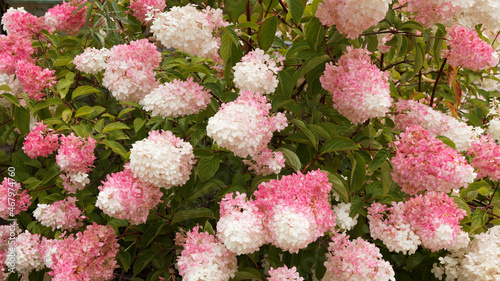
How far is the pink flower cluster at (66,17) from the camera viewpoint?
2219 mm

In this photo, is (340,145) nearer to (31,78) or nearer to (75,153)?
(75,153)

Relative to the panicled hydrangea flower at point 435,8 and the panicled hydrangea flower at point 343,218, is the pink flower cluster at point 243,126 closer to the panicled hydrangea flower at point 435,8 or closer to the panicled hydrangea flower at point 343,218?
the panicled hydrangea flower at point 343,218

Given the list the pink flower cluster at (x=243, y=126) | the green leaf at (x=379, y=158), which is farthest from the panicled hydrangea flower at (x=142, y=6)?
the green leaf at (x=379, y=158)

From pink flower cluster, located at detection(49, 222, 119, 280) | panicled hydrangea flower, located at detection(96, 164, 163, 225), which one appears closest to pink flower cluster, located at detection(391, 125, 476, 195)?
panicled hydrangea flower, located at detection(96, 164, 163, 225)

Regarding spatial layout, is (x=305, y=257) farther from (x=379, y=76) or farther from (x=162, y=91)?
(x=162, y=91)

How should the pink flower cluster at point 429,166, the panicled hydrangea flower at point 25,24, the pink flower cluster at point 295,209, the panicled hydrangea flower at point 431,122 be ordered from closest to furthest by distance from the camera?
1. the pink flower cluster at point 295,209
2. the pink flower cluster at point 429,166
3. the panicled hydrangea flower at point 431,122
4. the panicled hydrangea flower at point 25,24

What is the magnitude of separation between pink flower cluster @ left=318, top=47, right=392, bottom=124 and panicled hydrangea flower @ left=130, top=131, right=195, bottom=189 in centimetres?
61

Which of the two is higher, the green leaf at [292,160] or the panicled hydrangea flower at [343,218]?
the green leaf at [292,160]

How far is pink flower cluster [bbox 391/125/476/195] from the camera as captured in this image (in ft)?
4.53

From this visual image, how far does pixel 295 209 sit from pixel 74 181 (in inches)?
39.8

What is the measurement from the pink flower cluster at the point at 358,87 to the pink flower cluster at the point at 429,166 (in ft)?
0.53

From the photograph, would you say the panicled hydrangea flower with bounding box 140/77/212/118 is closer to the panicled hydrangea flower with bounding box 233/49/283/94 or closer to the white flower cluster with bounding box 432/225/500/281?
the panicled hydrangea flower with bounding box 233/49/283/94

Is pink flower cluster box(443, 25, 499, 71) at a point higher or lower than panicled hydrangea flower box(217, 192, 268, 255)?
higher

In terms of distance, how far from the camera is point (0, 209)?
179cm
